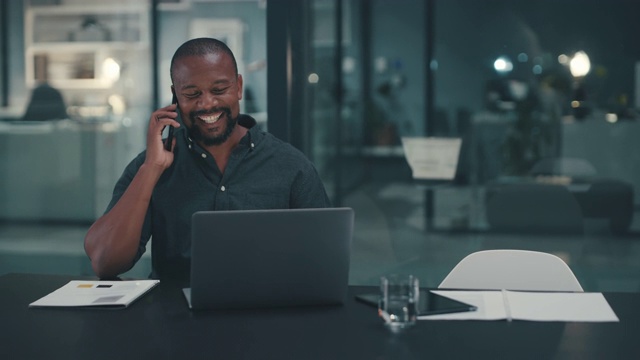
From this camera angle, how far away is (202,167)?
9.32ft

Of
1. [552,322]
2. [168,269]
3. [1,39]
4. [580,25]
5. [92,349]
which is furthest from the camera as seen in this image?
[1,39]

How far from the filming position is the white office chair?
9.16 feet

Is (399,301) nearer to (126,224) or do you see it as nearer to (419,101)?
(126,224)

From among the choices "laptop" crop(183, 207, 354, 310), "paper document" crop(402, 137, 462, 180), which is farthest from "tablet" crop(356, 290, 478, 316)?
"paper document" crop(402, 137, 462, 180)

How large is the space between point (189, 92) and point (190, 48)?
15 centimetres

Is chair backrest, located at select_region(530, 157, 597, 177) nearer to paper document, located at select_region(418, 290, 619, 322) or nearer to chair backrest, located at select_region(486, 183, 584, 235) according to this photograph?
chair backrest, located at select_region(486, 183, 584, 235)

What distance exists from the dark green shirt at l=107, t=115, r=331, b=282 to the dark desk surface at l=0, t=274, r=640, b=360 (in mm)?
573

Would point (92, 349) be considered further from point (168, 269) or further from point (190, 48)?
point (190, 48)

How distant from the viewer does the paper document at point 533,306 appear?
2.09 meters

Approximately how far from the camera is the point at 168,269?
109 inches

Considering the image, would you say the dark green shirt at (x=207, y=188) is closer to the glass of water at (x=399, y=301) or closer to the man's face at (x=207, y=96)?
the man's face at (x=207, y=96)

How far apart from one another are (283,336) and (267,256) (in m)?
0.22

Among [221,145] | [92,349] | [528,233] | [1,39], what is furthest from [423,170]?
[92,349]

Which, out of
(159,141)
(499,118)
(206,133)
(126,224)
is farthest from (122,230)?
(499,118)
